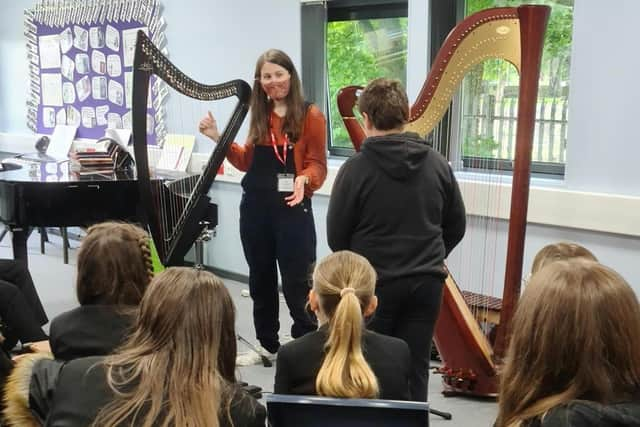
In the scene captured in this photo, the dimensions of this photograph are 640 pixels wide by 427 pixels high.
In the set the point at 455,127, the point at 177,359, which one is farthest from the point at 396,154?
the point at 455,127

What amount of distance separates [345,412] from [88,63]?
17.6 ft

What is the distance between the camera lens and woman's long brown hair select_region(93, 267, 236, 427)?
4.48ft

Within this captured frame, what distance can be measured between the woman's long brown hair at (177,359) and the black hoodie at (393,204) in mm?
826

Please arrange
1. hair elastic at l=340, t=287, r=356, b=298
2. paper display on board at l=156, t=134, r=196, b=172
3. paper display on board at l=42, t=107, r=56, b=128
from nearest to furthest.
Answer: hair elastic at l=340, t=287, r=356, b=298 < paper display on board at l=156, t=134, r=196, b=172 < paper display on board at l=42, t=107, r=56, b=128

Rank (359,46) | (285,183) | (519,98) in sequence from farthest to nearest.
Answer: (359,46), (285,183), (519,98)

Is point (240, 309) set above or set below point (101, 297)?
below

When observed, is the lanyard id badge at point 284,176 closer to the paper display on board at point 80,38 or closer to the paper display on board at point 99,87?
the paper display on board at point 99,87

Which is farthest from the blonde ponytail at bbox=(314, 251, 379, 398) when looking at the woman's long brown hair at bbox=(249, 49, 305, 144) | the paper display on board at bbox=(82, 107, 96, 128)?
the paper display on board at bbox=(82, 107, 96, 128)

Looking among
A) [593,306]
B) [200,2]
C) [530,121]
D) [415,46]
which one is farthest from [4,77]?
[593,306]

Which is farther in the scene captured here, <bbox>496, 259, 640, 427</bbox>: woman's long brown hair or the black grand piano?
the black grand piano

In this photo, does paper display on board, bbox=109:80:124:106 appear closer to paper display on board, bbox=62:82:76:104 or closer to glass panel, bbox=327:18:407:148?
paper display on board, bbox=62:82:76:104

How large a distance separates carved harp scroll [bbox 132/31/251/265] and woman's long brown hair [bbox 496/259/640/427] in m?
1.90

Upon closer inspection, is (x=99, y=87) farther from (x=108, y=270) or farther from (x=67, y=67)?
(x=108, y=270)

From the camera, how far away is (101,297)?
1.89 metres
